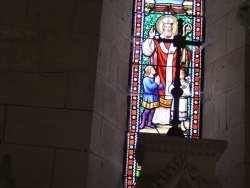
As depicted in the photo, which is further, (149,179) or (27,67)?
(27,67)

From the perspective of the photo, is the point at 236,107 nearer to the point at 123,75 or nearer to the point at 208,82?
the point at 208,82

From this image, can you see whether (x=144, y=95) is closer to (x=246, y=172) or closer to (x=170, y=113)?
(x=170, y=113)

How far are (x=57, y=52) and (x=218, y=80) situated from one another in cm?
149

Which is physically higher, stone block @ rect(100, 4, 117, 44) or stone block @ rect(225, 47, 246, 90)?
stone block @ rect(100, 4, 117, 44)

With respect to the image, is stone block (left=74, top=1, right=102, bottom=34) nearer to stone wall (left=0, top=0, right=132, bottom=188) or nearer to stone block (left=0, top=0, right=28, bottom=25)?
stone wall (left=0, top=0, right=132, bottom=188)

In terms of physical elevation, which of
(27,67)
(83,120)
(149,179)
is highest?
(27,67)

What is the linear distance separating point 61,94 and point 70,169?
66 cm

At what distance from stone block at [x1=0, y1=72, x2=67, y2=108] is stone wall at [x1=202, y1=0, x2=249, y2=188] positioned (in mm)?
1390

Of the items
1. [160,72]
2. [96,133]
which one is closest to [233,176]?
[96,133]

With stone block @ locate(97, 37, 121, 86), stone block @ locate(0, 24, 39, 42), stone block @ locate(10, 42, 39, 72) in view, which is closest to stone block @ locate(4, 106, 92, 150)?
stone block @ locate(10, 42, 39, 72)

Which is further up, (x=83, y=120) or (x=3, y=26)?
(x=3, y=26)

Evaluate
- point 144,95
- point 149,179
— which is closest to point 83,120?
point 144,95

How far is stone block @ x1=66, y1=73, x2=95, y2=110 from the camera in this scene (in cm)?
588

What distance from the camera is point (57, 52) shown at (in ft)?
19.9
